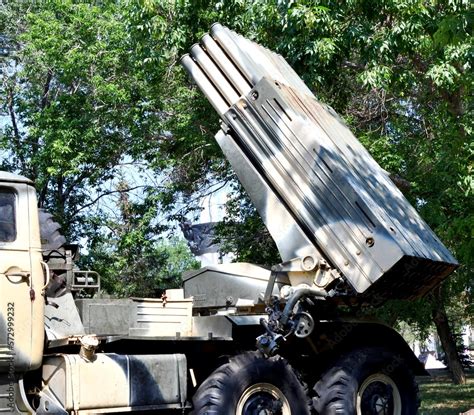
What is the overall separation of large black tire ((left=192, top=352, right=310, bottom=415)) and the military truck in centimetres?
1

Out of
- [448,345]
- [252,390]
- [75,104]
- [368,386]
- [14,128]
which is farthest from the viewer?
[448,345]

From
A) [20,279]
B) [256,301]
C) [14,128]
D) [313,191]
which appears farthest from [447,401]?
[14,128]

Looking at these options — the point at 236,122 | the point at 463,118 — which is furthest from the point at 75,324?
the point at 463,118

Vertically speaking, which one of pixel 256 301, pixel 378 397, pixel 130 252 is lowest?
pixel 378 397

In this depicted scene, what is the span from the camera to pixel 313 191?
855cm

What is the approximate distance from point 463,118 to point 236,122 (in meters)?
5.77

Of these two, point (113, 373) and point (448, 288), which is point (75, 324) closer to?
point (113, 373)

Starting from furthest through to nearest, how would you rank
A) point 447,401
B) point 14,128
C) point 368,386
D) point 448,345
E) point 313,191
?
point 448,345
point 14,128
point 447,401
point 368,386
point 313,191

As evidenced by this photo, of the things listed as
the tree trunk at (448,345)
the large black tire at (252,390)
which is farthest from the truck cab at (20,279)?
the tree trunk at (448,345)

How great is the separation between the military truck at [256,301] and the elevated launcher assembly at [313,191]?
0.01 meters

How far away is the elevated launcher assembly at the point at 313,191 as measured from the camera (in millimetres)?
8203

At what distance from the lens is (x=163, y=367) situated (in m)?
8.09

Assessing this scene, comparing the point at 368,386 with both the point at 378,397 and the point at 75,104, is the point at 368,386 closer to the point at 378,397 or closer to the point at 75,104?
the point at 378,397

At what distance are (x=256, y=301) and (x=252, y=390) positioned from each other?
99 centimetres
